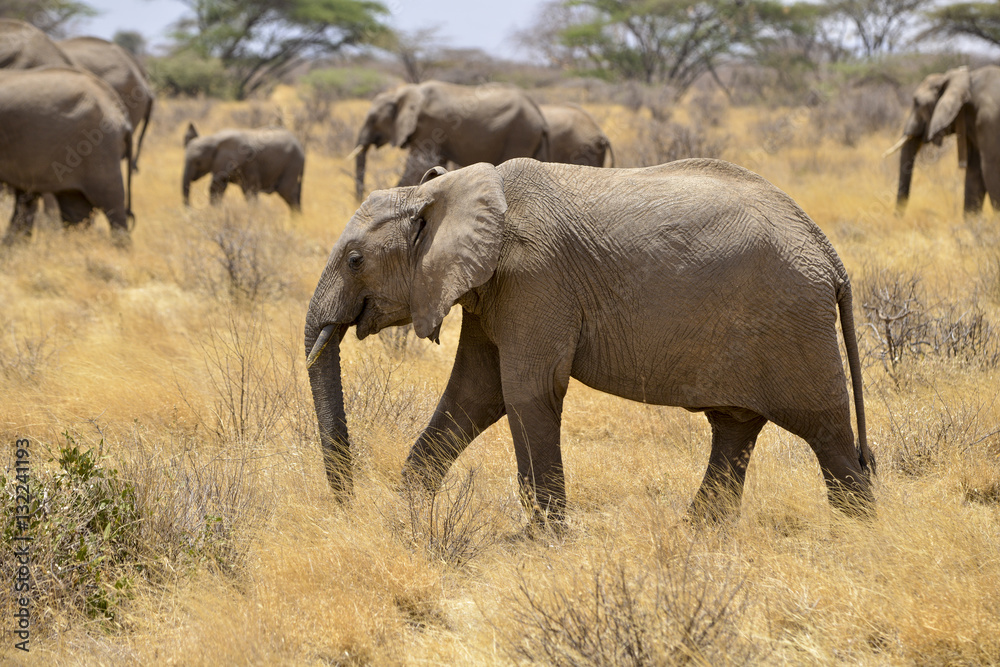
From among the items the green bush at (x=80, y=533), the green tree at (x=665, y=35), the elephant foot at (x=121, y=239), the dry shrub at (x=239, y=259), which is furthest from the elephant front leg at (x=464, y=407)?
the green tree at (x=665, y=35)

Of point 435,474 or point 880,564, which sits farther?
point 435,474

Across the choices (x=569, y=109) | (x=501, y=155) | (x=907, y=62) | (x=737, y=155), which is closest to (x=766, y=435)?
(x=501, y=155)

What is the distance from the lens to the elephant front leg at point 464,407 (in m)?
4.14

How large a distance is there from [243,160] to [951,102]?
8.84 meters

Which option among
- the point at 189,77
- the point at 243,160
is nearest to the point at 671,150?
the point at 243,160

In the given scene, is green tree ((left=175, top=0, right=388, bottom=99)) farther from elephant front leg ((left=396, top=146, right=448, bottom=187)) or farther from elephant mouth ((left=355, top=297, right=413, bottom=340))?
elephant mouth ((left=355, top=297, right=413, bottom=340))

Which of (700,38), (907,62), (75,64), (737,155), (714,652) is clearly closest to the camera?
(714,652)

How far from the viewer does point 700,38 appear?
3102cm

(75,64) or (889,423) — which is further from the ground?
(75,64)

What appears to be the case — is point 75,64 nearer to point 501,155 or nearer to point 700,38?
point 501,155

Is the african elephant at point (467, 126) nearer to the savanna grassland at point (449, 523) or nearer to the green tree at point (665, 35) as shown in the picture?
the savanna grassland at point (449, 523)

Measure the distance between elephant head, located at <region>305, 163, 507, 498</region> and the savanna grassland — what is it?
54 centimetres

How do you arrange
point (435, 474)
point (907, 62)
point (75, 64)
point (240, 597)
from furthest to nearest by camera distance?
point (907, 62) < point (75, 64) < point (435, 474) < point (240, 597)

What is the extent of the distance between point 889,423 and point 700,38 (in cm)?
2839
